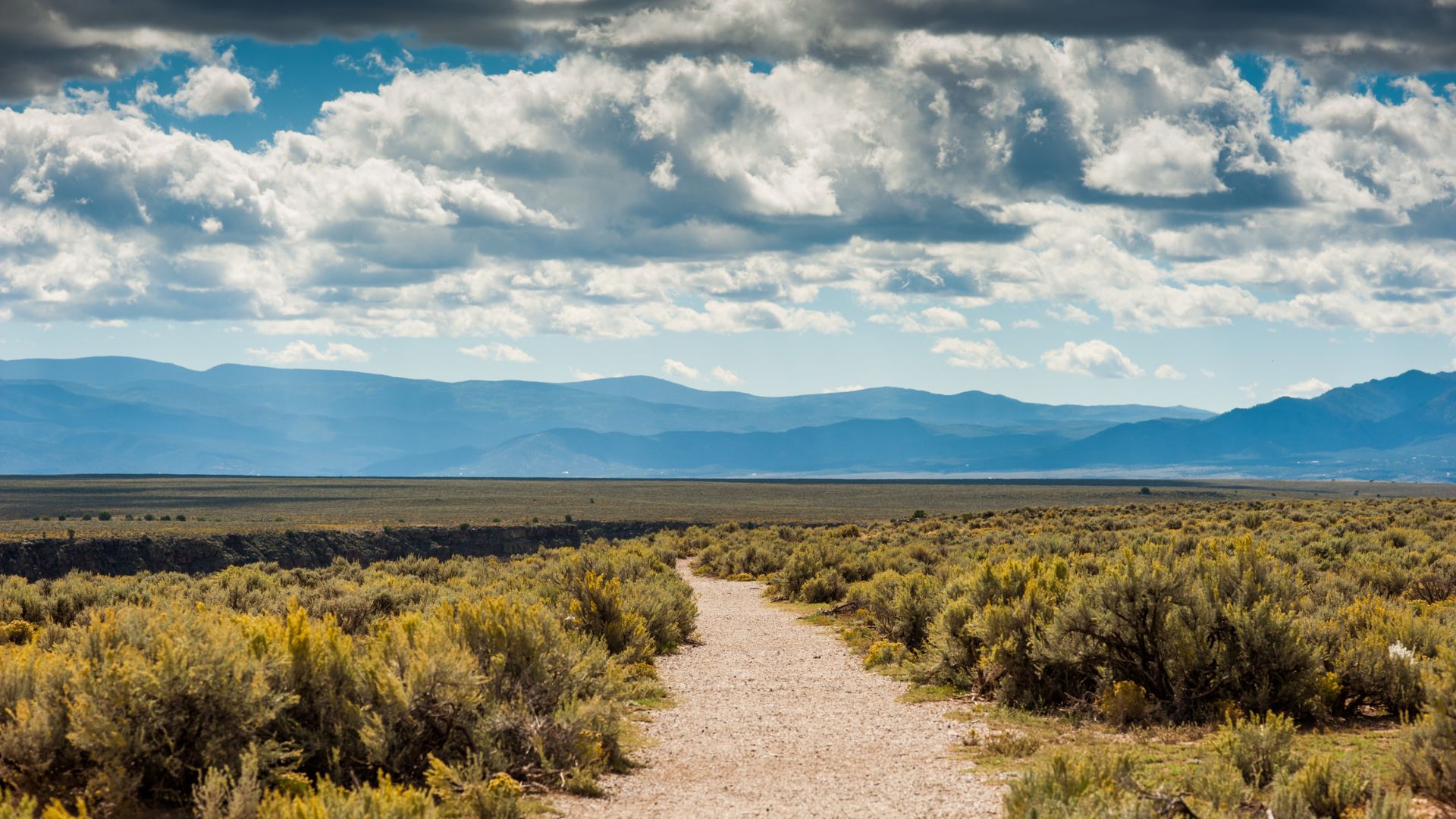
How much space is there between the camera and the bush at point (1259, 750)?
8.16 metres

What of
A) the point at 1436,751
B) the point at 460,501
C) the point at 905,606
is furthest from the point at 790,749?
the point at 460,501

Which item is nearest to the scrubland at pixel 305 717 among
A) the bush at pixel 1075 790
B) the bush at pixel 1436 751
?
the bush at pixel 1075 790

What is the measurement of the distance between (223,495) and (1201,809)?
11905cm

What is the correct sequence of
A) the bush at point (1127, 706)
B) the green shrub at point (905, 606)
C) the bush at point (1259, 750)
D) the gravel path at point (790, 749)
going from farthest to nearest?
the green shrub at point (905, 606), the bush at point (1127, 706), the gravel path at point (790, 749), the bush at point (1259, 750)

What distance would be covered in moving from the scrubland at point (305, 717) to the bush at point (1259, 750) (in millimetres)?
5134

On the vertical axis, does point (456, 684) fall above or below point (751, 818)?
above

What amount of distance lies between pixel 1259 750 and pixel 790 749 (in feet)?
14.7

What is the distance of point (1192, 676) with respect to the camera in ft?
37.9

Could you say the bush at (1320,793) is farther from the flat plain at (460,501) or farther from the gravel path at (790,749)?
the flat plain at (460,501)

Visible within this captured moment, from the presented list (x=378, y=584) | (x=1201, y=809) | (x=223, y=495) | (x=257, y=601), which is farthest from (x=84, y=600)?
(x=223, y=495)

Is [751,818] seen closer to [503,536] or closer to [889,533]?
[889,533]

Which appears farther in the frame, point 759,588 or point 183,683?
point 759,588

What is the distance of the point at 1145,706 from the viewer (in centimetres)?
1159

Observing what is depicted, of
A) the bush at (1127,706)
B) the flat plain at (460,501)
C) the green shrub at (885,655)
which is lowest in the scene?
the flat plain at (460,501)
